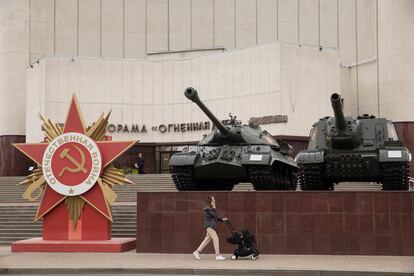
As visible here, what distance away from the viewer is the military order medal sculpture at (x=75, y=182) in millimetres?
20203

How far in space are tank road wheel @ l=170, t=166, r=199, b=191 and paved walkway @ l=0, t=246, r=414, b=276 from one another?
386cm

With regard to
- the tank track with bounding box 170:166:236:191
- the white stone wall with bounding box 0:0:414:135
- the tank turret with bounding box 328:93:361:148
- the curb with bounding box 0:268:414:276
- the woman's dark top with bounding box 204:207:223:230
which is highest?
the white stone wall with bounding box 0:0:414:135

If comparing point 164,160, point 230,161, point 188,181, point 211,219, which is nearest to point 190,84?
point 164,160

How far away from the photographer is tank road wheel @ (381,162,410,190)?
20.3m

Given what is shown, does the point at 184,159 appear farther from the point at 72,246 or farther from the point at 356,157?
the point at 356,157

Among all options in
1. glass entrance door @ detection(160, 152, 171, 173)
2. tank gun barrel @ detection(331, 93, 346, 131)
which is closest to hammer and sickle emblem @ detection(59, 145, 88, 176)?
tank gun barrel @ detection(331, 93, 346, 131)

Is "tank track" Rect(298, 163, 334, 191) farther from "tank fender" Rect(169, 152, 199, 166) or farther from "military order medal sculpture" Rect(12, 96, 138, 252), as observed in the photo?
"military order medal sculpture" Rect(12, 96, 138, 252)

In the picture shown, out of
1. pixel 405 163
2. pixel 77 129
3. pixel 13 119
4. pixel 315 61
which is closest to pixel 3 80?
pixel 13 119

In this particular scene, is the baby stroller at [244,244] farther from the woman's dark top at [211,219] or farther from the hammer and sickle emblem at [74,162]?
the hammer and sickle emblem at [74,162]

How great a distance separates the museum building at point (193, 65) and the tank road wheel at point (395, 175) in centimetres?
2265

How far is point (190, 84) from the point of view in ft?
160

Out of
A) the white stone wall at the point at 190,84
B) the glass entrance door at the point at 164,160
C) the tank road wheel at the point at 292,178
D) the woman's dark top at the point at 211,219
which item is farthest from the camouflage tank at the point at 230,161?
the glass entrance door at the point at 164,160

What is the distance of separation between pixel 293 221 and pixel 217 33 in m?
39.0

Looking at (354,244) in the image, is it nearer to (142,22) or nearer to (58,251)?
(58,251)
